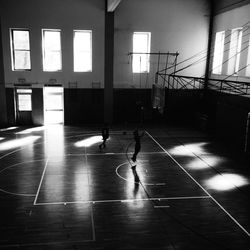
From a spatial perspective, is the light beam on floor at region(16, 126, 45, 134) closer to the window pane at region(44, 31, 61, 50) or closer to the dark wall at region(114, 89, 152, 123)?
the dark wall at region(114, 89, 152, 123)

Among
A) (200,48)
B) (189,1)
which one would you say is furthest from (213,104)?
(189,1)

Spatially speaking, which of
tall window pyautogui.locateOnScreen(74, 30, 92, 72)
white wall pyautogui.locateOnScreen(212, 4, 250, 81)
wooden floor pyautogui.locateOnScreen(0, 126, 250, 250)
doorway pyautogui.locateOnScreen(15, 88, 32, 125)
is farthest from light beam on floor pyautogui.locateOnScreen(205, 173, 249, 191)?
doorway pyautogui.locateOnScreen(15, 88, 32, 125)

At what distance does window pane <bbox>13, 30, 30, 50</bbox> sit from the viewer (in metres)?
20.5

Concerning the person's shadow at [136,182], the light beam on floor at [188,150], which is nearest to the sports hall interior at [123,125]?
the person's shadow at [136,182]

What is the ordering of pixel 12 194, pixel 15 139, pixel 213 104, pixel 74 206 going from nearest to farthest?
pixel 74 206 → pixel 12 194 → pixel 15 139 → pixel 213 104

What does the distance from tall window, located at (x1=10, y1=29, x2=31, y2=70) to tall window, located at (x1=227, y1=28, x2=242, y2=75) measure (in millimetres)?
13348

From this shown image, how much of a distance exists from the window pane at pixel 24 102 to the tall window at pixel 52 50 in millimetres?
2352

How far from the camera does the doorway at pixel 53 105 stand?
21.6m

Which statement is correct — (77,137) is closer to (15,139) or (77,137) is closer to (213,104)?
(15,139)

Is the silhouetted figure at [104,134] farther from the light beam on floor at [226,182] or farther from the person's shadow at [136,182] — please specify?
the light beam on floor at [226,182]

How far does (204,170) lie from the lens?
514 inches

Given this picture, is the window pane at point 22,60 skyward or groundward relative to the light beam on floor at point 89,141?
skyward

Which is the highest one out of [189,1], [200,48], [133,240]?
[189,1]

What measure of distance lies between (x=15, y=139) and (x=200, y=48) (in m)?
14.5
